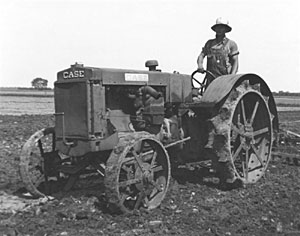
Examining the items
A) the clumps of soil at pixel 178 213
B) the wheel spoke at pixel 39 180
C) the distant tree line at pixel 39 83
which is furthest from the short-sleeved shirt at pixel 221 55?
the distant tree line at pixel 39 83

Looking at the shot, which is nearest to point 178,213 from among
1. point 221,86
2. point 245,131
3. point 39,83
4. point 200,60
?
point 221,86

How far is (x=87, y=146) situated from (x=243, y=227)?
2.21 metres

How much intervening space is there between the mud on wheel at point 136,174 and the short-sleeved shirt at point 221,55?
257 cm

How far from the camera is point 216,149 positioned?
6840mm

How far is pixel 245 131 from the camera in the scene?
7.45 metres

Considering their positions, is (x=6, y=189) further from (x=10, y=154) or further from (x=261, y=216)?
(x=261, y=216)

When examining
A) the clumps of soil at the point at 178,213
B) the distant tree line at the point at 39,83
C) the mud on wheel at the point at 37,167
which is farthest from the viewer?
the distant tree line at the point at 39,83

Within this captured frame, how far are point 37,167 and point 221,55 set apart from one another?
3697mm

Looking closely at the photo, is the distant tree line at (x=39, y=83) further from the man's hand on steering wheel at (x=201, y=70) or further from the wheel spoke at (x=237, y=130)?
the wheel spoke at (x=237, y=130)

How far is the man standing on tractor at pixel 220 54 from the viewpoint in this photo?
25.8 feet

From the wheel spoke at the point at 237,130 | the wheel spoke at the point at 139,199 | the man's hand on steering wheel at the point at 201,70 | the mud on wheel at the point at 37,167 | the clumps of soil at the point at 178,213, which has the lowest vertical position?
the clumps of soil at the point at 178,213

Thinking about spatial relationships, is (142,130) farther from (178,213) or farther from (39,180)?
(39,180)

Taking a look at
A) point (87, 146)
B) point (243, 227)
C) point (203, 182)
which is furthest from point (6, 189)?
point (243, 227)

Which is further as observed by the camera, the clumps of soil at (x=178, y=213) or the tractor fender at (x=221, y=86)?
the tractor fender at (x=221, y=86)
